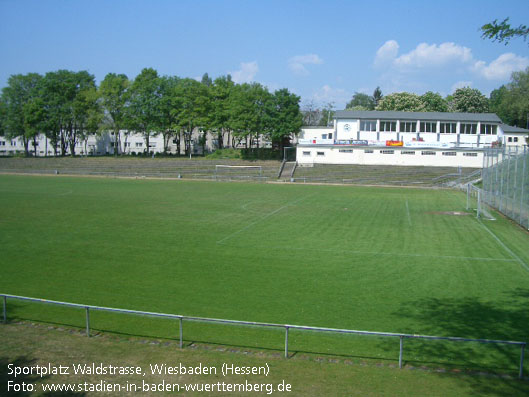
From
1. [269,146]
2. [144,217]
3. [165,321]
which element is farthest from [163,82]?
[165,321]

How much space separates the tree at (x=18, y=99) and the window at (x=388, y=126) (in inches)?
2530

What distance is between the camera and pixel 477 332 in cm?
1072

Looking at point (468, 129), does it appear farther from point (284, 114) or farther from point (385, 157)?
point (284, 114)

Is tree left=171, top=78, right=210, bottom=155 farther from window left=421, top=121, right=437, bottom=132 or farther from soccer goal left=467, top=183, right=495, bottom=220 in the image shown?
soccer goal left=467, top=183, right=495, bottom=220

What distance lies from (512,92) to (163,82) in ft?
219

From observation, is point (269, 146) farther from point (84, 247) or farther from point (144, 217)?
point (84, 247)

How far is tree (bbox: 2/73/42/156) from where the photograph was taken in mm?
84812

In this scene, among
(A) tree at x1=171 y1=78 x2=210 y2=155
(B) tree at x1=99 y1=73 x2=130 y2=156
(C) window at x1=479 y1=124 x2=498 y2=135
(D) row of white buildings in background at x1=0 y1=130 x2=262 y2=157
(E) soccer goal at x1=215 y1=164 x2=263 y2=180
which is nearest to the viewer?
(E) soccer goal at x1=215 y1=164 x2=263 y2=180

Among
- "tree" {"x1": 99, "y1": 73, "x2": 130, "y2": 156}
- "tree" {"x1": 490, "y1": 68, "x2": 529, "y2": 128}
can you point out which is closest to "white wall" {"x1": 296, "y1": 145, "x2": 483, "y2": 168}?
"tree" {"x1": 490, "y1": 68, "x2": 529, "y2": 128}

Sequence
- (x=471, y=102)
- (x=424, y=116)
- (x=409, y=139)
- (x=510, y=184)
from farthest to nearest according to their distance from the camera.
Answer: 1. (x=471, y=102)
2. (x=424, y=116)
3. (x=409, y=139)
4. (x=510, y=184)

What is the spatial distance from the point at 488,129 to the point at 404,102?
28.5 metres

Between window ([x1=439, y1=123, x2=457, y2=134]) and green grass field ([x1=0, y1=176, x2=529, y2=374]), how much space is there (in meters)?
43.9

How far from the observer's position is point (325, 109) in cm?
12812

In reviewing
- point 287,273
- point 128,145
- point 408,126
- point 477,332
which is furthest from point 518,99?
point 477,332
